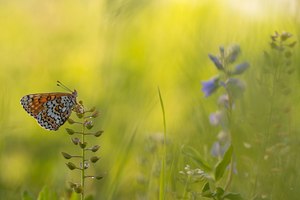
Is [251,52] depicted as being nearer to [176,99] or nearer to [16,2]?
[176,99]

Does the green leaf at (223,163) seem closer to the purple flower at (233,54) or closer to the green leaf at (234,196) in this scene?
the green leaf at (234,196)

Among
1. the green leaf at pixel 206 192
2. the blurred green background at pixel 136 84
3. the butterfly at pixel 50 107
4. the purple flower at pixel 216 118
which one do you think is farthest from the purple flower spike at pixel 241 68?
the green leaf at pixel 206 192

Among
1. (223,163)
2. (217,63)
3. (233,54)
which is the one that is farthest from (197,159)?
(233,54)

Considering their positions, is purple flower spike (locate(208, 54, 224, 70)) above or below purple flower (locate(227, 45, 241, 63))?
below

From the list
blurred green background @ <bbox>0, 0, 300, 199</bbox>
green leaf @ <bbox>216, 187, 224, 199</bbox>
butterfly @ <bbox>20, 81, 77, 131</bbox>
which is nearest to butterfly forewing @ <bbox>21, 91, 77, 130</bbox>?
butterfly @ <bbox>20, 81, 77, 131</bbox>

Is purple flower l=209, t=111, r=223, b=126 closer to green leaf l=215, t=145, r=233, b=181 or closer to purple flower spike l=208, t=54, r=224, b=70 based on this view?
purple flower spike l=208, t=54, r=224, b=70

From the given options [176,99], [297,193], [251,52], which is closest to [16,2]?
[176,99]

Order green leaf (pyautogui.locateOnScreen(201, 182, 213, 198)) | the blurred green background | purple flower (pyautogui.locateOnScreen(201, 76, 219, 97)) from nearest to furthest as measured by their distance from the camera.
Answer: green leaf (pyautogui.locateOnScreen(201, 182, 213, 198)) → the blurred green background → purple flower (pyautogui.locateOnScreen(201, 76, 219, 97))
